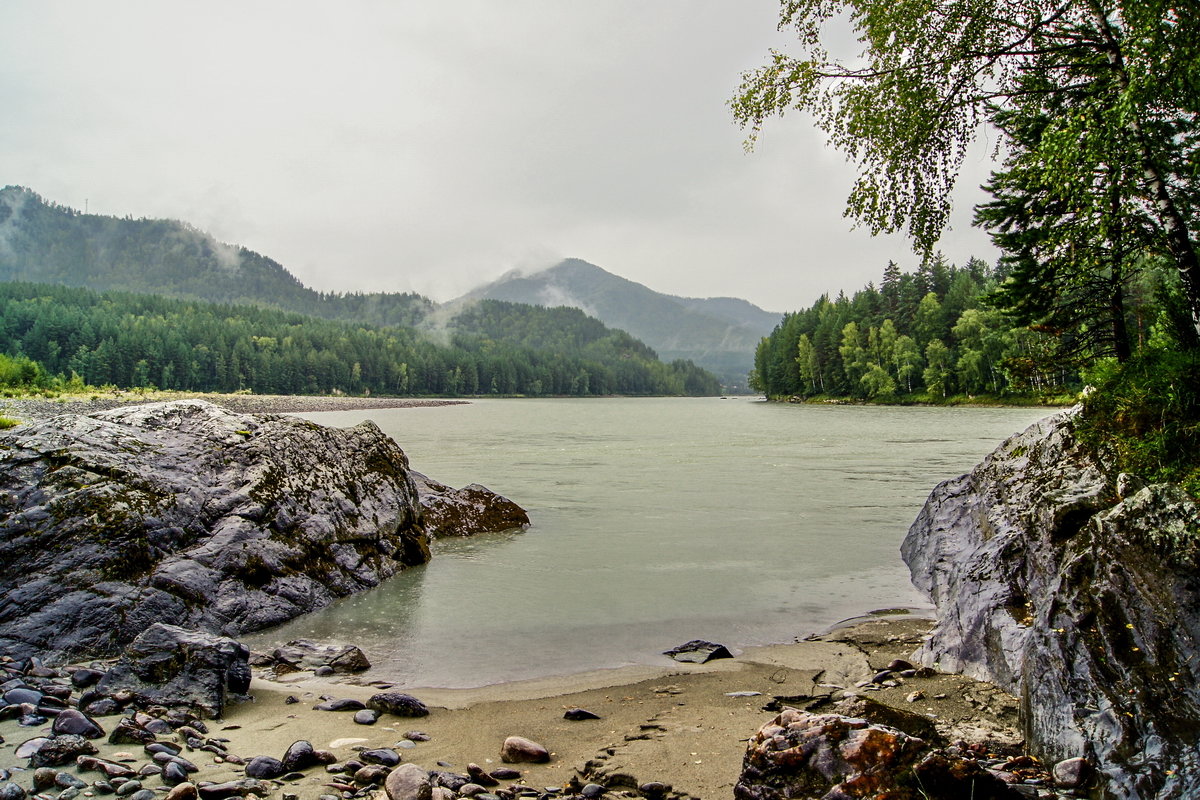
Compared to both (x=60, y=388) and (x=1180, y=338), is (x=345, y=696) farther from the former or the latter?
(x=60, y=388)

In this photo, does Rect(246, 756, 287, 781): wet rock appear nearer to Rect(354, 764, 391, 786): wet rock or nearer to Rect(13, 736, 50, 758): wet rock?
Rect(354, 764, 391, 786): wet rock

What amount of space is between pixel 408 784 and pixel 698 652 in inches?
184

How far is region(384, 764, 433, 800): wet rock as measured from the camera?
423 centimetres

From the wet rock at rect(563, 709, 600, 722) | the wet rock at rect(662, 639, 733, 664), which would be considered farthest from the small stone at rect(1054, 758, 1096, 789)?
the wet rock at rect(662, 639, 733, 664)

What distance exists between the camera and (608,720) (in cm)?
607

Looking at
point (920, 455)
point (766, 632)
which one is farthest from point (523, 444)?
point (766, 632)

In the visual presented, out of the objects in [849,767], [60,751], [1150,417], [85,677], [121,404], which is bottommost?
[85,677]

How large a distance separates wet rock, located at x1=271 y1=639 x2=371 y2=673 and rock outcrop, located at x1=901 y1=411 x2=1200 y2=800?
21.4 ft

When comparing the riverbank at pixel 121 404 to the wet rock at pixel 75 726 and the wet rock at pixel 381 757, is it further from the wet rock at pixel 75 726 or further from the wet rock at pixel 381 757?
the wet rock at pixel 381 757

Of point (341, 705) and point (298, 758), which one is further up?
point (298, 758)

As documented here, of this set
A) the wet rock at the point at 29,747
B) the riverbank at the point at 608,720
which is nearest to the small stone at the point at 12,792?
the riverbank at the point at 608,720

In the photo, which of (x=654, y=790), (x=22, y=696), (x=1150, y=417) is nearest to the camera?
(x=654, y=790)

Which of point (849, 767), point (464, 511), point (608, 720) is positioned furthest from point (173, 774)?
point (464, 511)

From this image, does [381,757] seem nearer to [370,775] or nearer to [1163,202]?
[370,775]
